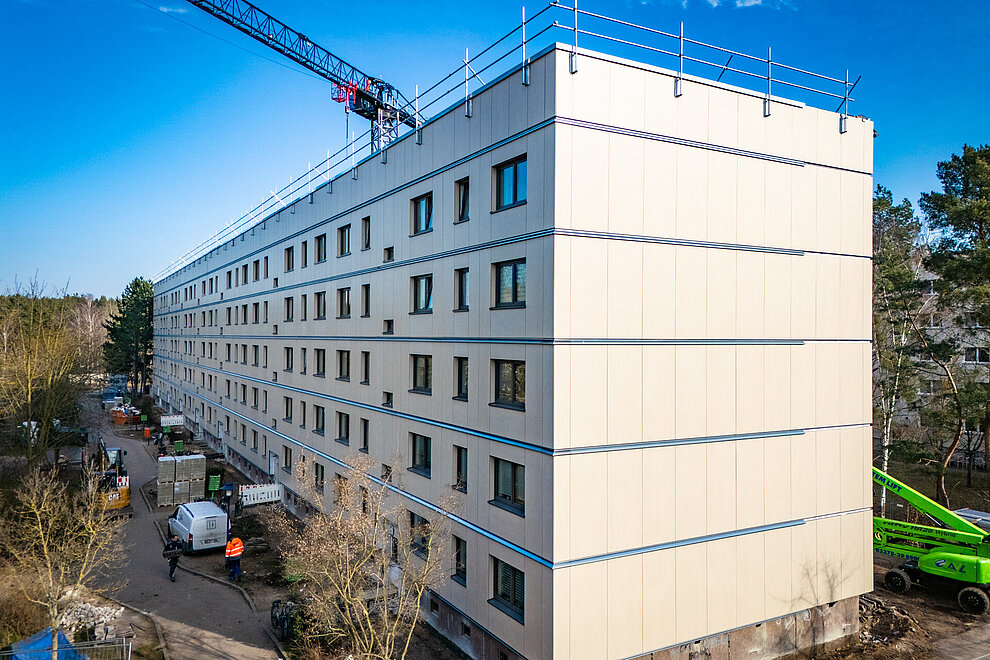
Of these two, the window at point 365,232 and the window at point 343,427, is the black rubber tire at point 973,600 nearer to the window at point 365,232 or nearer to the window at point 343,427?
the window at point 343,427

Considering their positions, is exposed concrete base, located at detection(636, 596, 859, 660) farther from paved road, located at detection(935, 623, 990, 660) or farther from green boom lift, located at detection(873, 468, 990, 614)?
green boom lift, located at detection(873, 468, 990, 614)

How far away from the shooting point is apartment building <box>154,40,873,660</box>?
12.9m

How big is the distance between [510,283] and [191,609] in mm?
14590

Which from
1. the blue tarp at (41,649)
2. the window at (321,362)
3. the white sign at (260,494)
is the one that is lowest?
the white sign at (260,494)

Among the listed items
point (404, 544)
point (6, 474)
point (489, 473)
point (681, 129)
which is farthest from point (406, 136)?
point (6, 474)

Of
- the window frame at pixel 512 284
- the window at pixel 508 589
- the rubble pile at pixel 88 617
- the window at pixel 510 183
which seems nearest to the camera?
the window at pixel 508 589

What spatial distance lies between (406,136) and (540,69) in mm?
7153

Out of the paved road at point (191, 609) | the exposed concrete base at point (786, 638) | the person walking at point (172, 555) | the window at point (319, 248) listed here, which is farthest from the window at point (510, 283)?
the person walking at point (172, 555)

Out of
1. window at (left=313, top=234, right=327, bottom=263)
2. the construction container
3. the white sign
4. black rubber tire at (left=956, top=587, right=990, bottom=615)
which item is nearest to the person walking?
the white sign

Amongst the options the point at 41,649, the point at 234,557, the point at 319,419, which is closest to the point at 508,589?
the point at 41,649

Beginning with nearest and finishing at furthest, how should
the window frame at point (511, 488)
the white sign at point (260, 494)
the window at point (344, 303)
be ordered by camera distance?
the window frame at point (511, 488), the window at point (344, 303), the white sign at point (260, 494)

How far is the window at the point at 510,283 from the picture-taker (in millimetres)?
13938

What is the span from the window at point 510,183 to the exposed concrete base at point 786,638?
11.1 m

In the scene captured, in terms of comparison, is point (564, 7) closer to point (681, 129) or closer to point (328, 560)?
point (681, 129)
